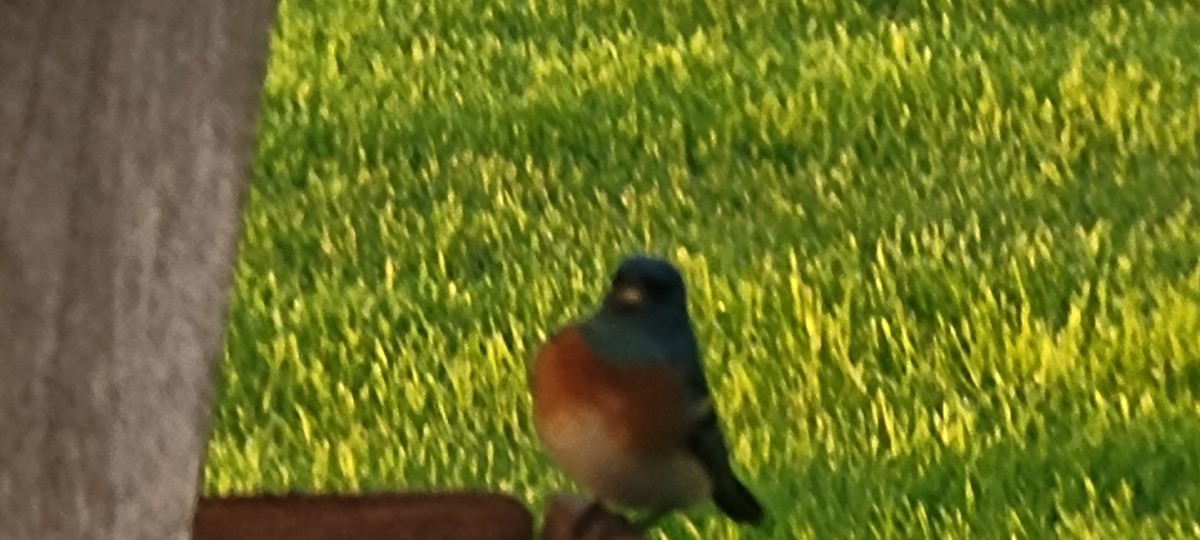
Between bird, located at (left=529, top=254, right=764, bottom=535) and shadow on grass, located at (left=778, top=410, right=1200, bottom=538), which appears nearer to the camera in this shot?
bird, located at (left=529, top=254, right=764, bottom=535)

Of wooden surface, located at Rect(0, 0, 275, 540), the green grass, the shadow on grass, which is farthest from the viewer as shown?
the green grass

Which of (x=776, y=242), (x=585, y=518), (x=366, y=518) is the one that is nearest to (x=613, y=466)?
(x=585, y=518)

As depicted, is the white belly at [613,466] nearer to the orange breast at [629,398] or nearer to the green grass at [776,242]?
the orange breast at [629,398]

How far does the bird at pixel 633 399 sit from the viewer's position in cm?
211

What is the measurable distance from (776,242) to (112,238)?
2.96 meters

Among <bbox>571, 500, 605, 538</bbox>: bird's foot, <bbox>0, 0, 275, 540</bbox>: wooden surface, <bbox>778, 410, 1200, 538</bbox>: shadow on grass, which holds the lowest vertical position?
<bbox>778, 410, 1200, 538</bbox>: shadow on grass

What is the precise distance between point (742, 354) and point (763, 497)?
1.72 ft

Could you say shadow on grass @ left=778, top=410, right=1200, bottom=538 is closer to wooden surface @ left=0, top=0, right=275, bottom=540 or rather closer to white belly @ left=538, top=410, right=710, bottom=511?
white belly @ left=538, top=410, right=710, bottom=511

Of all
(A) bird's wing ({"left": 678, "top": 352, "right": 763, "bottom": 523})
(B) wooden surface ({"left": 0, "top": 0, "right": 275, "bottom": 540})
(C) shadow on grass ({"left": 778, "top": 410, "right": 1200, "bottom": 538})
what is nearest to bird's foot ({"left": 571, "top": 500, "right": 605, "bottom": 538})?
(A) bird's wing ({"left": 678, "top": 352, "right": 763, "bottom": 523})

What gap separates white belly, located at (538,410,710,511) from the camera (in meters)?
2.12

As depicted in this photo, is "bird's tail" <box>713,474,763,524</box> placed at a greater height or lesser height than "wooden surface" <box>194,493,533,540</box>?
lesser

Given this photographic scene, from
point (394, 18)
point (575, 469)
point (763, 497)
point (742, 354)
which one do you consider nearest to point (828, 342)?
point (742, 354)

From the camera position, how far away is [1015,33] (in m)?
5.41

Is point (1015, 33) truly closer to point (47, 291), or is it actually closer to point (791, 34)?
point (791, 34)
